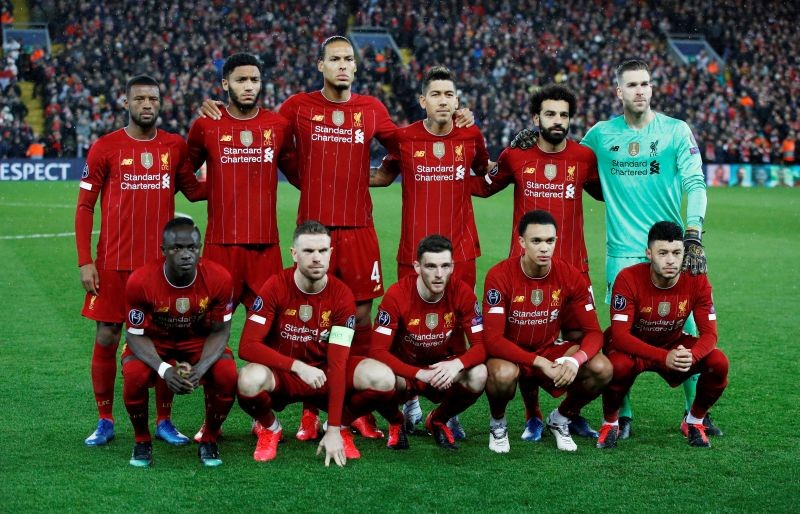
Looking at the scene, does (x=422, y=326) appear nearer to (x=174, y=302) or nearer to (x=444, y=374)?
(x=444, y=374)

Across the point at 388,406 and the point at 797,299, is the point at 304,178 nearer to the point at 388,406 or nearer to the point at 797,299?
the point at 388,406

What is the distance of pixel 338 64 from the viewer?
6059 millimetres

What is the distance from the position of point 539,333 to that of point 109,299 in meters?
2.42

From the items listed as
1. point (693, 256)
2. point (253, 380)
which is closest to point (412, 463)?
point (253, 380)

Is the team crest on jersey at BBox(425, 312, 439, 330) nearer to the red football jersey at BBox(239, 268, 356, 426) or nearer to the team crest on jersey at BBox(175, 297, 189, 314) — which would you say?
the red football jersey at BBox(239, 268, 356, 426)

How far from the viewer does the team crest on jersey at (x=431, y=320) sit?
5.70m

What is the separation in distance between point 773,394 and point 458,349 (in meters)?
2.31

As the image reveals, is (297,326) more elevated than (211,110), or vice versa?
(211,110)

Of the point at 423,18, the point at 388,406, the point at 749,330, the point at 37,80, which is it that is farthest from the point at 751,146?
the point at 388,406

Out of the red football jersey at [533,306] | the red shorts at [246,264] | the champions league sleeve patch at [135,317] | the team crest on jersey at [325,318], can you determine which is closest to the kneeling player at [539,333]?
the red football jersey at [533,306]

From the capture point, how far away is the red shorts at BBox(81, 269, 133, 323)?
230 inches

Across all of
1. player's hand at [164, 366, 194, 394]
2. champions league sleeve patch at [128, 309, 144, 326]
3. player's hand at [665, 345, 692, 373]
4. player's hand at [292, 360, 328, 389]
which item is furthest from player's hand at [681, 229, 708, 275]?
champions league sleeve patch at [128, 309, 144, 326]

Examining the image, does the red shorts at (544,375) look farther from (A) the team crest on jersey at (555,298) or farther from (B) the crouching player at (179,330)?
(B) the crouching player at (179,330)

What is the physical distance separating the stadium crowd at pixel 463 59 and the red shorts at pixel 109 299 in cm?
2201
